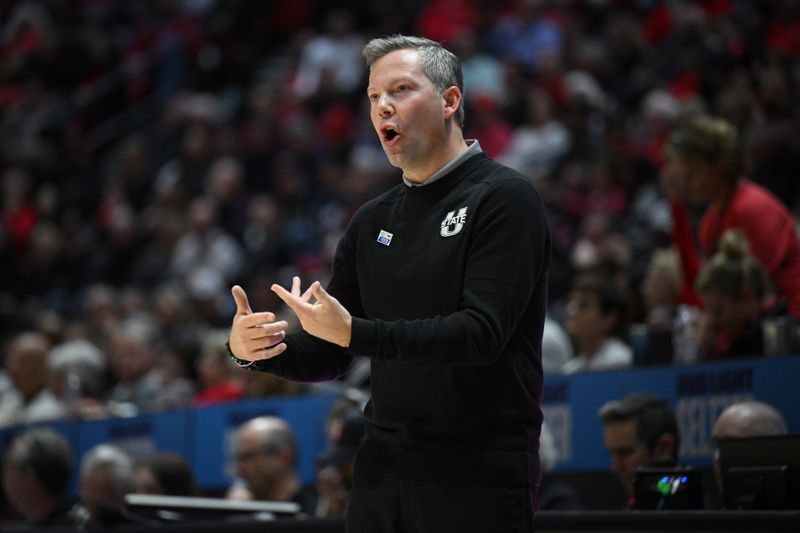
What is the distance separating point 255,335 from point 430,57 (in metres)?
0.80

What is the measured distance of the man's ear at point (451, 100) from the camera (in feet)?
9.80

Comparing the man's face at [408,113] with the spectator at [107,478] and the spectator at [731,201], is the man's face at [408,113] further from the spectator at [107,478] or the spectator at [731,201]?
the spectator at [107,478]

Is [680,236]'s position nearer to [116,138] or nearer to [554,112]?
[554,112]

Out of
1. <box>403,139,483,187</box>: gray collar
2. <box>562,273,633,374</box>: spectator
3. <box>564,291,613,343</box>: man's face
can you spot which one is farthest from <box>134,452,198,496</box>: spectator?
<box>403,139,483,187</box>: gray collar

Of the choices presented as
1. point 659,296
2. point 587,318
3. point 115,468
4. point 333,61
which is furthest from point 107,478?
point 333,61

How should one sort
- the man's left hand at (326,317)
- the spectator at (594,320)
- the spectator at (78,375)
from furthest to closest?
the spectator at (78,375) → the spectator at (594,320) → the man's left hand at (326,317)

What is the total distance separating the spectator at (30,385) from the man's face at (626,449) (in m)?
4.56

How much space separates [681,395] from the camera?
4.89 m

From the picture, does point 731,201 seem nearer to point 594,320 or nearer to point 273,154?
point 594,320

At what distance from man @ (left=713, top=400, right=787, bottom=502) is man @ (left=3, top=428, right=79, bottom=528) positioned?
3.32 m

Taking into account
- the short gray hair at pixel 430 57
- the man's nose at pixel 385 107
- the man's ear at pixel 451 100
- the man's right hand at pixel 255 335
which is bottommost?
the man's right hand at pixel 255 335

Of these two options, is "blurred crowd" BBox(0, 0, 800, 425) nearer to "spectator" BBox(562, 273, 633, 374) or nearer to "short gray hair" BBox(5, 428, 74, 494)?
"spectator" BBox(562, 273, 633, 374)

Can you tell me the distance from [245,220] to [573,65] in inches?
144

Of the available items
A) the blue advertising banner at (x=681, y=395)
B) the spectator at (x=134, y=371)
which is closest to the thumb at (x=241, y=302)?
the blue advertising banner at (x=681, y=395)
